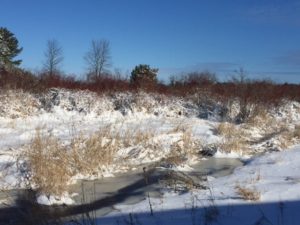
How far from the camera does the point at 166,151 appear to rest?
437 inches

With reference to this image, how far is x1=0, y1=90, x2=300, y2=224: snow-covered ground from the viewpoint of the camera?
591 centimetres

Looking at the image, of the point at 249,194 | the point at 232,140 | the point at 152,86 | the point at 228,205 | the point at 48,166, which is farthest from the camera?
the point at 152,86

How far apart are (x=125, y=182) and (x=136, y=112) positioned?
30.0 ft

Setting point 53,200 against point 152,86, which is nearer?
point 53,200

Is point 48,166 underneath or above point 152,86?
underneath

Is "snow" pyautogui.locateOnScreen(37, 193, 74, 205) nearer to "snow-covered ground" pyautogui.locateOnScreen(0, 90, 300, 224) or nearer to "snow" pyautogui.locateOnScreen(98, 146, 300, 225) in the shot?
"snow-covered ground" pyautogui.locateOnScreen(0, 90, 300, 224)

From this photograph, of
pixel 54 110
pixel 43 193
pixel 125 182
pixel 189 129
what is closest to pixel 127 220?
pixel 43 193

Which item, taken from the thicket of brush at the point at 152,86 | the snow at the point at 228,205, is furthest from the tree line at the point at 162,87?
the snow at the point at 228,205

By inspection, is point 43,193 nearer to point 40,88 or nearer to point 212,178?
point 212,178

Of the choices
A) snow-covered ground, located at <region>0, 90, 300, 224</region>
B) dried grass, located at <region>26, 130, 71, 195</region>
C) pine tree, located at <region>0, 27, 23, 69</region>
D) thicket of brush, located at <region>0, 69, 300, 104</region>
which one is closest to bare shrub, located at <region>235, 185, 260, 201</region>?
snow-covered ground, located at <region>0, 90, 300, 224</region>

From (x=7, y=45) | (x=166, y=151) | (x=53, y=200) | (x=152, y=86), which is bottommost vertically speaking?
(x=53, y=200)

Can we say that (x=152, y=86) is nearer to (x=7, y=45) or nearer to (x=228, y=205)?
(x=228, y=205)

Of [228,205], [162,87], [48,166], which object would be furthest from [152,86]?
[228,205]

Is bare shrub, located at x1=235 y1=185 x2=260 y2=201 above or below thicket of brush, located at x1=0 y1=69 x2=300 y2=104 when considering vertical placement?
below
